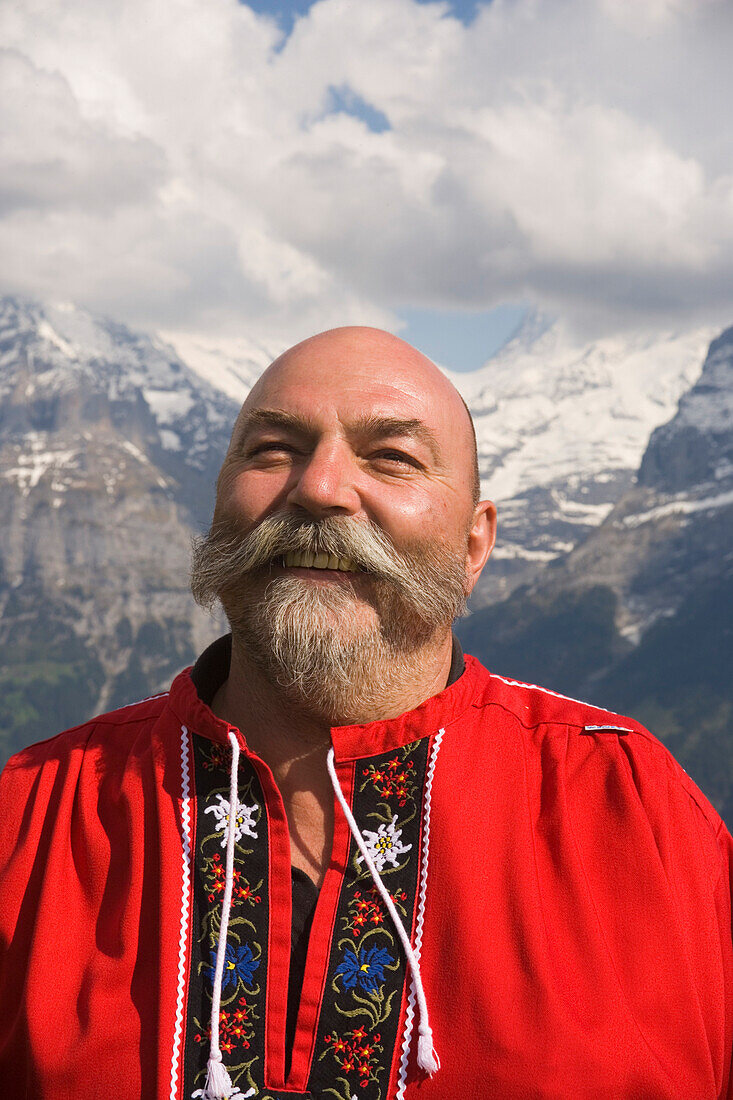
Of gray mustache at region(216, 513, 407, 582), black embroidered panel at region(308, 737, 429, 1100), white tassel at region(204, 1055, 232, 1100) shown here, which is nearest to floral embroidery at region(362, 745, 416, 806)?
black embroidered panel at region(308, 737, 429, 1100)

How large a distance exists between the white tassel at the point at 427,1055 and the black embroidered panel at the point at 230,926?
2.53 ft

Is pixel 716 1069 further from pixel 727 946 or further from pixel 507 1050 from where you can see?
pixel 507 1050

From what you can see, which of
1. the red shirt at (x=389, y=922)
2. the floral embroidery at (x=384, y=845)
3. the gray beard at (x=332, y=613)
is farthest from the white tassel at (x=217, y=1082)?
the gray beard at (x=332, y=613)

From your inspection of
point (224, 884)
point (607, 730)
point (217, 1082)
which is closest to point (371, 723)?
point (224, 884)

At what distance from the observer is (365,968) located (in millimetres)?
4836

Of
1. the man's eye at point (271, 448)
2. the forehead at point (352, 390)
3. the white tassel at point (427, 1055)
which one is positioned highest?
the forehead at point (352, 390)

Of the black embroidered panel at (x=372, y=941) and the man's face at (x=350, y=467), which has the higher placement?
the man's face at (x=350, y=467)

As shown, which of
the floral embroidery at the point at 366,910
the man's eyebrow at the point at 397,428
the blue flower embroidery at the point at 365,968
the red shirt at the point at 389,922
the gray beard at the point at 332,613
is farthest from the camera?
the man's eyebrow at the point at 397,428

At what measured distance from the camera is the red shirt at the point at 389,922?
4594mm

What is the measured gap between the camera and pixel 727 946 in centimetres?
511

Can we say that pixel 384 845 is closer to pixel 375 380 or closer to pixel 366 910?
pixel 366 910

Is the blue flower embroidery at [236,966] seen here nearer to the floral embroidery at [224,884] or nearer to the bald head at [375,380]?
the floral embroidery at [224,884]

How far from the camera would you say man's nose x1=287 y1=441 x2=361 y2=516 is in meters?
5.10

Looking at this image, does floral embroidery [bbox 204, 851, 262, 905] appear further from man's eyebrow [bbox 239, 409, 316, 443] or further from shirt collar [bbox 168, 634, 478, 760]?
man's eyebrow [bbox 239, 409, 316, 443]
